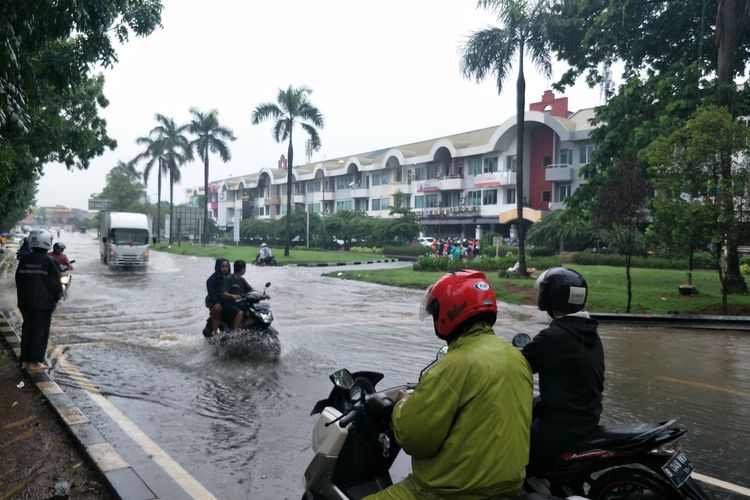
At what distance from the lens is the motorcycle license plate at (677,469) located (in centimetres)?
292

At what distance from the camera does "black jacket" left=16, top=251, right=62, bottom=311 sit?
7117 millimetres

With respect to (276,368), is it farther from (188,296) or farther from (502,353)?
(188,296)

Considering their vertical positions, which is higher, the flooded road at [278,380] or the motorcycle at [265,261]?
the motorcycle at [265,261]

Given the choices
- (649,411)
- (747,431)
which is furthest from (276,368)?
(747,431)

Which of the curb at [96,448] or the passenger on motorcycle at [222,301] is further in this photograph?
the passenger on motorcycle at [222,301]

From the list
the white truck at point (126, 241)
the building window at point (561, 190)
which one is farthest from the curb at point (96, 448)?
the building window at point (561, 190)

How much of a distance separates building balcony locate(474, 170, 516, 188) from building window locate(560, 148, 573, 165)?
407 centimetres

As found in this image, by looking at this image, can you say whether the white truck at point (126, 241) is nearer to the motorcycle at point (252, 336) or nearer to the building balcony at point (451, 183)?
the motorcycle at point (252, 336)

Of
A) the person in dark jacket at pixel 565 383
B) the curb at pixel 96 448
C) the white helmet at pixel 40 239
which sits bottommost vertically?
the curb at pixel 96 448

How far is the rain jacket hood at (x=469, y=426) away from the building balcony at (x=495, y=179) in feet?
162

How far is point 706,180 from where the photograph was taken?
13305 millimetres

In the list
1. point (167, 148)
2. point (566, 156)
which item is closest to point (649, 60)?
point (566, 156)

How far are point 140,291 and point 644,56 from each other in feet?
59.3

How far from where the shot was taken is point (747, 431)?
5730 mm
